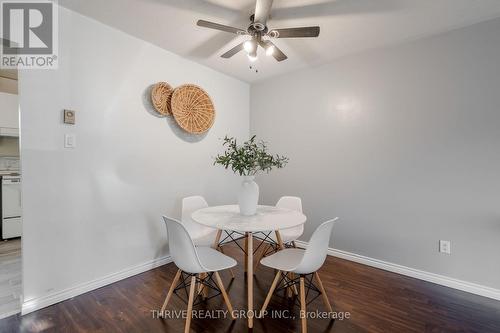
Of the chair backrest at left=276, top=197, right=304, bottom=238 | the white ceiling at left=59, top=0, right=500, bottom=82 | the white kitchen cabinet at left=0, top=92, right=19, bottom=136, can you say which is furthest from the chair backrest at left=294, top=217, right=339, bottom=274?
the white kitchen cabinet at left=0, top=92, right=19, bottom=136

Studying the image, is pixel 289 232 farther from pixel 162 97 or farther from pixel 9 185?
pixel 9 185

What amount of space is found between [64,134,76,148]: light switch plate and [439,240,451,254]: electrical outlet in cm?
342

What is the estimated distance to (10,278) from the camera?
2203 mm

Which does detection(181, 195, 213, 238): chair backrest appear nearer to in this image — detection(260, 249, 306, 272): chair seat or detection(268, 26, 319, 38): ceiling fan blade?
detection(260, 249, 306, 272): chair seat

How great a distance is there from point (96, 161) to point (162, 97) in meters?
0.92

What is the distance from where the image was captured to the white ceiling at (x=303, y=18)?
5.99ft

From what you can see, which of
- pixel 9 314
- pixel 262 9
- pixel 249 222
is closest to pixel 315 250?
pixel 249 222

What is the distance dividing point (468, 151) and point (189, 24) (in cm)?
275

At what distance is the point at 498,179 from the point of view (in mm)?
1949

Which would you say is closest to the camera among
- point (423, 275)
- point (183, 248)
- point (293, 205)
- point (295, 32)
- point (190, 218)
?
point (183, 248)

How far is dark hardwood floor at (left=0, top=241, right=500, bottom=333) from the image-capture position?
5.18ft

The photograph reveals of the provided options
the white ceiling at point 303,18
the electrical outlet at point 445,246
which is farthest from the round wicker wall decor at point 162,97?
the electrical outlet at point 445,246

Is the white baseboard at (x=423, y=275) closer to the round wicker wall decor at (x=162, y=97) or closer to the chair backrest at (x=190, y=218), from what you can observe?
the chair backrest at (x=190, y=218)

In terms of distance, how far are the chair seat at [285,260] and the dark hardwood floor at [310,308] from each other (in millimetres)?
412
